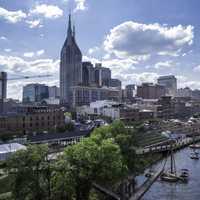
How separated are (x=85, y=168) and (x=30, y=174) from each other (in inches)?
209

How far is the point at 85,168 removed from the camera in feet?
103

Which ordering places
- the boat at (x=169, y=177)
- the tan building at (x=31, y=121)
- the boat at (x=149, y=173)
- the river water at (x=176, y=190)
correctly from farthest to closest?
the tan building at (x=31, y=121) < the boat at (x=149, y=173) < the boat at (x=169, y=177) < the river water at (x=176, y=190)

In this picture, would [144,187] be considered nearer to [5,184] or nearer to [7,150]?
[5,184]

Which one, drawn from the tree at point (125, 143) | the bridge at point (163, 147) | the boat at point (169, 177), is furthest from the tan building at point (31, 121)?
the boat at point (169, 177)

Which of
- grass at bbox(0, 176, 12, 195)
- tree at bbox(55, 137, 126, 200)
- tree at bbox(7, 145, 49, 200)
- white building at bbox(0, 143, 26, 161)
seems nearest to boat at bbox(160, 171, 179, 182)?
tree at bbox(55, 137, 126, 200)

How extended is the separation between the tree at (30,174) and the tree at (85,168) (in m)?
1.36

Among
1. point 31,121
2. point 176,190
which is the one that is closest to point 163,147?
point 31,121

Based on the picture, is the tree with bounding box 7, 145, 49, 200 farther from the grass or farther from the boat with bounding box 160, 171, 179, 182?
the boat with bounding box 160, 171, 179, 182

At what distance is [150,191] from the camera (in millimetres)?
43219

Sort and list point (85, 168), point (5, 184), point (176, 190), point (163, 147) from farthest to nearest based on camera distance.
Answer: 1. point (163, 147)
2. point (176, 190)
3. point (5, 184)
4. point (85, 168)

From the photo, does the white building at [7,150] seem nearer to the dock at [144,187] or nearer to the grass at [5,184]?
the grass at [5,184]

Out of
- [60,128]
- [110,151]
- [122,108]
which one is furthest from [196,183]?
[122,108]

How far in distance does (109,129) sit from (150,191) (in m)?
9.64

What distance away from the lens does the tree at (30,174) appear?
28.5 meters
